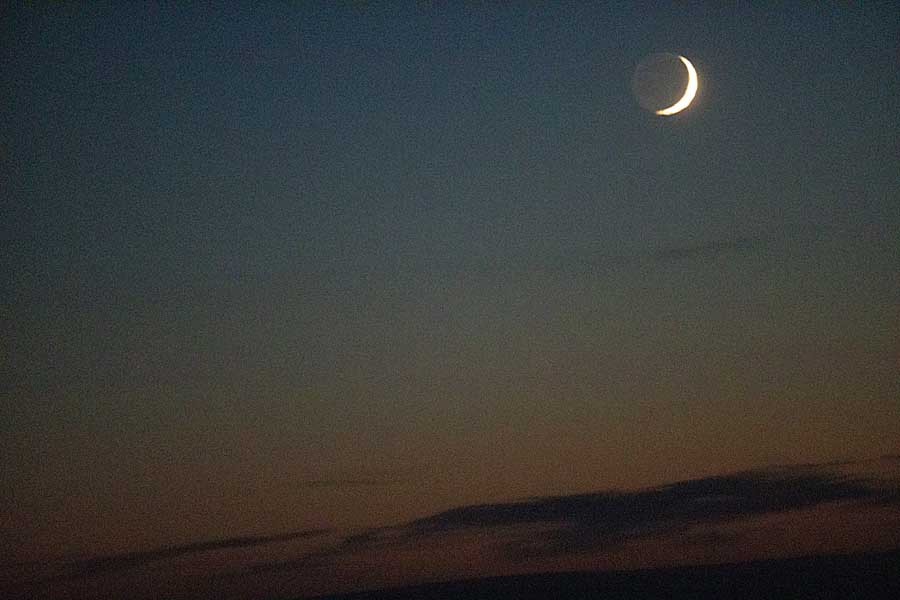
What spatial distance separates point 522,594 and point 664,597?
2002 mm

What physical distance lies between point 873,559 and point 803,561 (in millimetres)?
1052

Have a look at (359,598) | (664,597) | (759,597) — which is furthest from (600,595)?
(359,598)

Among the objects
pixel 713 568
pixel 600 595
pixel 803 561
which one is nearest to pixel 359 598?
pixel 600 595

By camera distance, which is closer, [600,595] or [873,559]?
[873,559]

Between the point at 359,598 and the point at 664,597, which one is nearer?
the point at 359,598

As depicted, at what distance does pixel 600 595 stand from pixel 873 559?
374 centimetres

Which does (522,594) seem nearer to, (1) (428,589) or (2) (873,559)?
(1) (428,589)

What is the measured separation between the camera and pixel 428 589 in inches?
591

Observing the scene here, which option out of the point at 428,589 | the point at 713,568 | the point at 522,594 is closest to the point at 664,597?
the point at 713,568

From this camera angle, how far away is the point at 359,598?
14648 mm

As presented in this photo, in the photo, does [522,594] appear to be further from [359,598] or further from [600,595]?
[359,598]

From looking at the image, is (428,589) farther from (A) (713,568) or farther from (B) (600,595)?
(A) (713,568)

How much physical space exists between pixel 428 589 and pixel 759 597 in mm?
4708

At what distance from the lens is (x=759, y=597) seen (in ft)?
51.4
